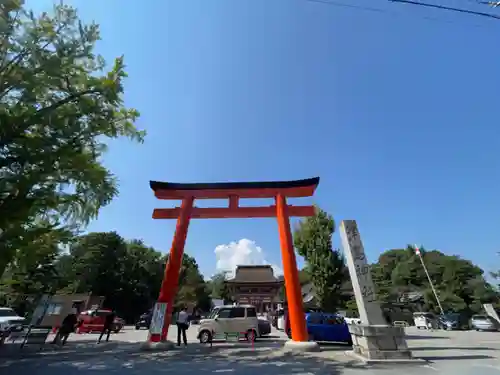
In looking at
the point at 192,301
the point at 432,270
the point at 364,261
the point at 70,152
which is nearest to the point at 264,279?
the point at 192,301

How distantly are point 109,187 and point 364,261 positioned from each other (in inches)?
339

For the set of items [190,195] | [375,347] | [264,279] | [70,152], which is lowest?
[375,347]

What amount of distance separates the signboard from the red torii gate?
1.09 feet

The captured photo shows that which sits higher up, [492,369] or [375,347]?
[375,347]

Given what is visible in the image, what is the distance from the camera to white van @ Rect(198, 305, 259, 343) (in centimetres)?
1404

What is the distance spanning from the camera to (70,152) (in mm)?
8055

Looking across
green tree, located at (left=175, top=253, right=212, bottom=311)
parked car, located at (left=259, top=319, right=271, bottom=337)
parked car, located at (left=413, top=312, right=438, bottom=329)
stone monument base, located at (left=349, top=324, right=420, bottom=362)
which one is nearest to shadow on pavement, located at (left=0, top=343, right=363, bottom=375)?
stone monument base, located at (left=349, top=324, right=420, bottom=362)

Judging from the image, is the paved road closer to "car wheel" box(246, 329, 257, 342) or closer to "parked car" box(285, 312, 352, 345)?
"car wheel" box(246, 329, 257, 342)

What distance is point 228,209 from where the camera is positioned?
14.2 metres

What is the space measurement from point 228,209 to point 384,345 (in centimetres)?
818

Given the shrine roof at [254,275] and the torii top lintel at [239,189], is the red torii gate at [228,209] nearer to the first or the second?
the torii top lintel at [239,189]

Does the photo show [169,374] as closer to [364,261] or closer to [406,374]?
[406,374]

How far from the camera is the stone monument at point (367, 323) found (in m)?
8.23

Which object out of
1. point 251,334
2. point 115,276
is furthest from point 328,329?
point 115,276
